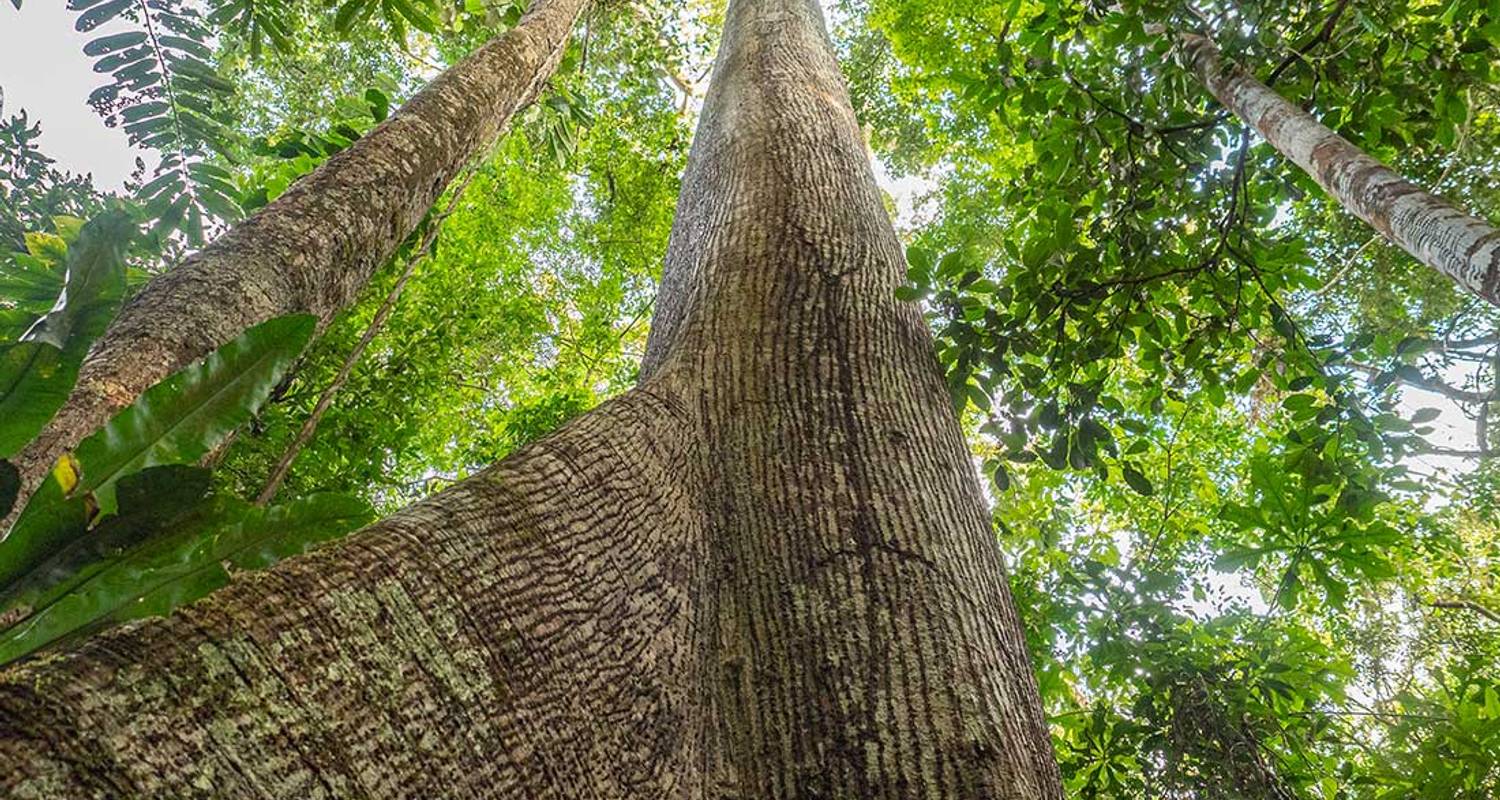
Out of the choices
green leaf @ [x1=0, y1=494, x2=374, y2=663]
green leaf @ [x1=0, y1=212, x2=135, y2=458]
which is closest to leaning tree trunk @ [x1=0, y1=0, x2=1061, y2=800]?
green leaf @ [x1=0, y1=494, x2=374, y2=663]

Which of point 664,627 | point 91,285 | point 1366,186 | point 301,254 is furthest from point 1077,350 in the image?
point 91,285

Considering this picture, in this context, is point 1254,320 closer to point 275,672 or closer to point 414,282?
point 275,672

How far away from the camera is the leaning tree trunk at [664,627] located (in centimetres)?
70

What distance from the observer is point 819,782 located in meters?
1.11

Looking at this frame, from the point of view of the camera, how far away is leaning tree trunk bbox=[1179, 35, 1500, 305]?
160 centimetres

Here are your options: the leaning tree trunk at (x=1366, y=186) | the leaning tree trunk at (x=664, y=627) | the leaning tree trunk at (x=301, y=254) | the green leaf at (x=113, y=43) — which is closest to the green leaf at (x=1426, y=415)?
the leaning tree trunk at (x=1366, y=186)

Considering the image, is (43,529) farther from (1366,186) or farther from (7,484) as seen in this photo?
(1366,186)

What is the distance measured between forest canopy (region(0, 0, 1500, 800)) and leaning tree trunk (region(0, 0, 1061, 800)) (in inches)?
4.3

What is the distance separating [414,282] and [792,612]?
19.3ft

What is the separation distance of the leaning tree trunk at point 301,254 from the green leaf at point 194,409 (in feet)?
0.66

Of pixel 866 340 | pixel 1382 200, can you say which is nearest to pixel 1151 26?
pixel 1382 200

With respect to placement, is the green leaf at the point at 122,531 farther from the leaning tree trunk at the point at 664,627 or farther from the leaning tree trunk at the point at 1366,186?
the leaning tree trunk at the point at 1366,186

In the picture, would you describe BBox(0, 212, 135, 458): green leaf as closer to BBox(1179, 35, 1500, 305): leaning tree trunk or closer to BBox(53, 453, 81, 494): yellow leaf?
BBox(53, 453, 81, 494): yellow leaf

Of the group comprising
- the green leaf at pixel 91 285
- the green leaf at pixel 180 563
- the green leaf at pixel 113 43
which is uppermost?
the green leaf at pixel 113 43
